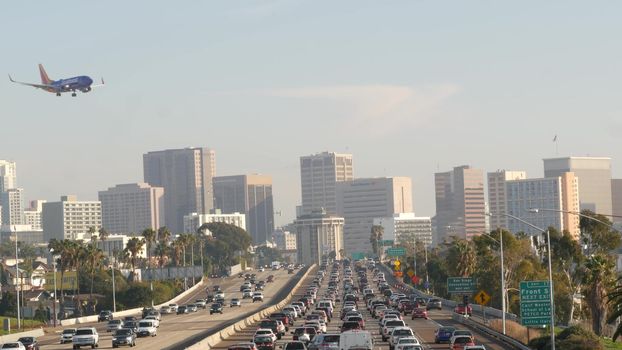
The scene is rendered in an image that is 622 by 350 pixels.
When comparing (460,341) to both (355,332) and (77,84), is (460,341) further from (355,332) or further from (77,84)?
(77,84)

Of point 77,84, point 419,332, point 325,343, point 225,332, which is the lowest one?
point 419,332

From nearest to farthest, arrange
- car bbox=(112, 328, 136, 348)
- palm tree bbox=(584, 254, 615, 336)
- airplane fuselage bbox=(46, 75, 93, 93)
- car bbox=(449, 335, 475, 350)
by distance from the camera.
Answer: car bbox=(449, 335, 475, 350), car bbox=(112, 328, 136, 348), palm tree bbox=(584, 254, 615, 336), airplane fuselage bbox=(46, 75, 93, 93)

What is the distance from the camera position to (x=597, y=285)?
10600cm

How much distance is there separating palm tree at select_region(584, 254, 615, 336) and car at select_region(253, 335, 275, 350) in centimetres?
3644

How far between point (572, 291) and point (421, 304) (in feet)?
48.7

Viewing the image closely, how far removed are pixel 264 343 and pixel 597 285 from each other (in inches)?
1505

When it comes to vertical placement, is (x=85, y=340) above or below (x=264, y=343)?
below

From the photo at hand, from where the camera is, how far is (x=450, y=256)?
178875mm

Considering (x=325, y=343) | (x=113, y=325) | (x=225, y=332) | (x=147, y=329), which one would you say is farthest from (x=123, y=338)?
(x=113, y=325)

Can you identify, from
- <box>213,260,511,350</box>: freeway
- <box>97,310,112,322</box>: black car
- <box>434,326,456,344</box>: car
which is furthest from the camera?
<box>97,310,112,322</box>: black car

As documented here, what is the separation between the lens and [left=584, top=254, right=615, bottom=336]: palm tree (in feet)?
345

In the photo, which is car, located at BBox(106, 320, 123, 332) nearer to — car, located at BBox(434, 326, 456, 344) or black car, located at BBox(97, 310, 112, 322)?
black car, located at BBox(97, 310, 112, 322)

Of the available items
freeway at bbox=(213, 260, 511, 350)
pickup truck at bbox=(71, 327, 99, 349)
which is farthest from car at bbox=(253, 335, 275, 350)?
pickup truck at bbox=(71, 327, 99, 349)

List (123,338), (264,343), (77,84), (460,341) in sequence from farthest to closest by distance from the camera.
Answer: (77,84), (123,338), (264,343), (460,341)
